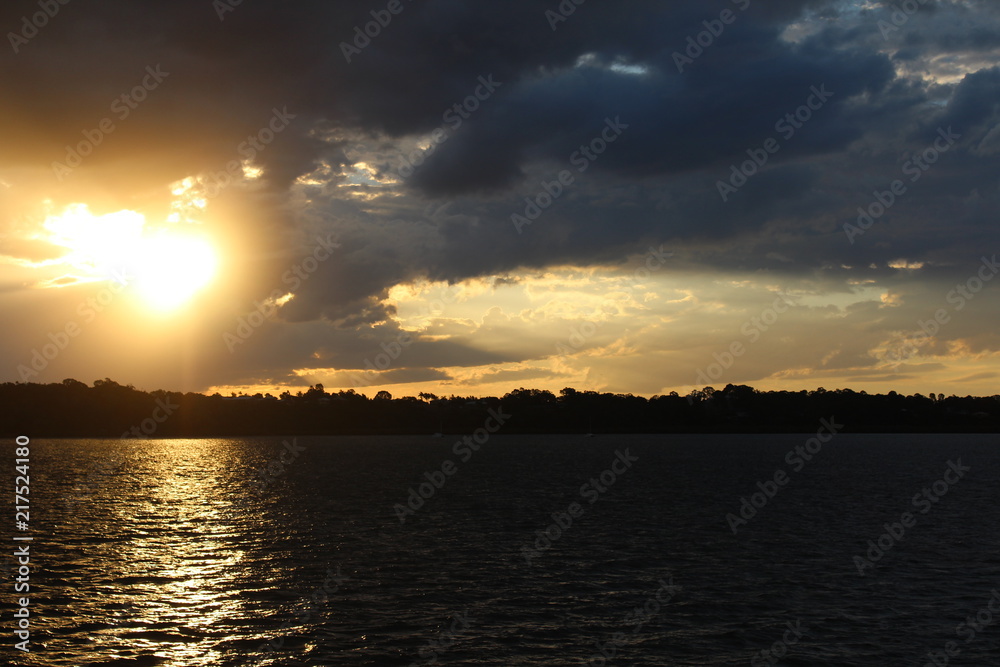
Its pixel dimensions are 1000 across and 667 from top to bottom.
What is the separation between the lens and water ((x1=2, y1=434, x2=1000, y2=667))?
109 ft

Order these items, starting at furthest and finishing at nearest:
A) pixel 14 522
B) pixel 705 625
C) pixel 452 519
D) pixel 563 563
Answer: pixel 452 519 → pixel 14 522 → pixel 563 563 → pixel 705 625

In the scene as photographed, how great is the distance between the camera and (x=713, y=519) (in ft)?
239

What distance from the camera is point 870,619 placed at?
38.1 meters

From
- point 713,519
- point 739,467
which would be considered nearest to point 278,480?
point 713,519

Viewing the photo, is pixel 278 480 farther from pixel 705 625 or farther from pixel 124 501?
pixel 705 625

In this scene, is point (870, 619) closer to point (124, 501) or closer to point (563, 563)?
point (563, 563)

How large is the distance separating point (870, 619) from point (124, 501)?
80.7 m

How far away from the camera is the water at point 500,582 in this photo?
109 feet

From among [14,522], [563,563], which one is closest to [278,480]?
[14,522]

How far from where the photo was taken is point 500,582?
44688 mm

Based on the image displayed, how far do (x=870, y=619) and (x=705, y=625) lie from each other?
28.1 feet

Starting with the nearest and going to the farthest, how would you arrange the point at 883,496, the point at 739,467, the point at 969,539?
the point at 969,539 → the point at 883,496 → the point at 739,467

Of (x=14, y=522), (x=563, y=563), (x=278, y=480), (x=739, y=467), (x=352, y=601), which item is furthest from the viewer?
(x=739, y=467)

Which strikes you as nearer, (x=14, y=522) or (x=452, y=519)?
(x=14, y=522)
